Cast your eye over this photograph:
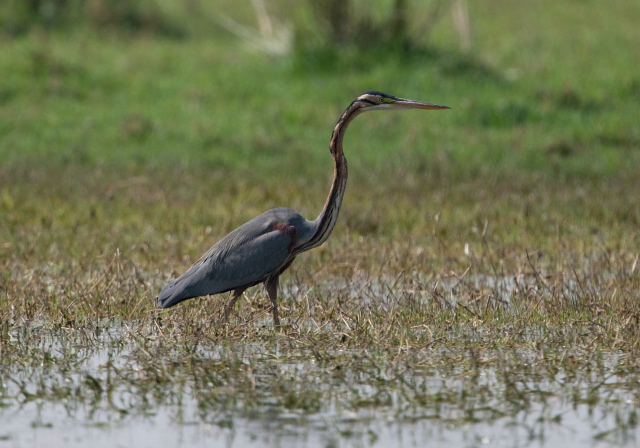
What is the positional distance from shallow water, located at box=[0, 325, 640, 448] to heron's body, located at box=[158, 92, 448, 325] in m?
0.66

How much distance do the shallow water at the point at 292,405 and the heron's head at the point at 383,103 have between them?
170cm

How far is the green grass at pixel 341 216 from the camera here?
5.43 meters

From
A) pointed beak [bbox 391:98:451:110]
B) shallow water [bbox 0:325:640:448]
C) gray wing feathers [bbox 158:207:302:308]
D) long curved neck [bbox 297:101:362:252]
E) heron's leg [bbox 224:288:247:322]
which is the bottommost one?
shallow water [bbox 0:325:640:448]

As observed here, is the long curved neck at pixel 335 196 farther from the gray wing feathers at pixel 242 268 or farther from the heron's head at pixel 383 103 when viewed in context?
the gray wing feathers at pixel 242 268

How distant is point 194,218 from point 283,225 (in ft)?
11.2

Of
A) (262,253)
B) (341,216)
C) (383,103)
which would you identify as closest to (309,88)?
(341,216)

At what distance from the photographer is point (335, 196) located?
6551 millimetres

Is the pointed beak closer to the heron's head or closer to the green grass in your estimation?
the heron's head

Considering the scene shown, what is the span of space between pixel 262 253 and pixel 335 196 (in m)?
Answer: 0.53

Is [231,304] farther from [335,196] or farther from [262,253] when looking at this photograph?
[335,196]

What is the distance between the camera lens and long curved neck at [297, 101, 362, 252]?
652 centimetres

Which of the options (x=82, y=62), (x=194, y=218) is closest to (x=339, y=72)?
(x=82, y=62)

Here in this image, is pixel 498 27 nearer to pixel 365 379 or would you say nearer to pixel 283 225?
pixel 283 225

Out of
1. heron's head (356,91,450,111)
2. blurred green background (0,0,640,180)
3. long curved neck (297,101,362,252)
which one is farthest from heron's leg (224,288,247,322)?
blurred green background (0,0,640,180)
